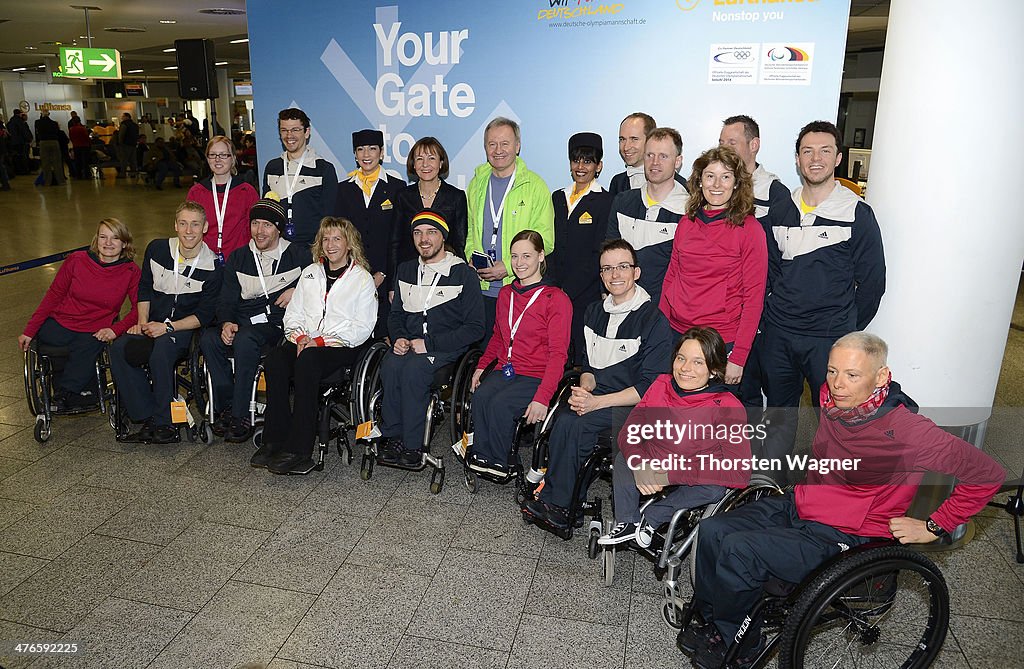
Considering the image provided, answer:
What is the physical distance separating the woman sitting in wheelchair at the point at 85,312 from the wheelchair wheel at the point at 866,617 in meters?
3.69

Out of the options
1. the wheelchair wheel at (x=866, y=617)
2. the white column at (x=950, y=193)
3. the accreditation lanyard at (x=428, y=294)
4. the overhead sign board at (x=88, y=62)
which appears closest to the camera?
the wheelchair wheel at (x=866, y=617)

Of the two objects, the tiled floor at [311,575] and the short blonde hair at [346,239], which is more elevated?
the short blonde hair at [346,239]

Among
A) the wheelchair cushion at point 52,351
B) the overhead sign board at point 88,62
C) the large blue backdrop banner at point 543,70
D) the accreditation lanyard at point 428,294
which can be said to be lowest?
the wheelchair cushion at point 52,351

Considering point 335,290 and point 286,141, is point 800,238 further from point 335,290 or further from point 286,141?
point 286,141

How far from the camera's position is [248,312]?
4.08 m

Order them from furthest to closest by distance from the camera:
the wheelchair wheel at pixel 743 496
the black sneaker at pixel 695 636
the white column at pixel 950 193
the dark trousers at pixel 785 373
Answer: the dark trousers at pixel 785 373, the white column at pixel 950 193, the wheelchair wheel at pixel 743 496, the black sneaker at pixel 695 636

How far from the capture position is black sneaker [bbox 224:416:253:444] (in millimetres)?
3963

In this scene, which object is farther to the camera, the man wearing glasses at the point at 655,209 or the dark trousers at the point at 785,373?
the man wearing glasses at the point at 655,209

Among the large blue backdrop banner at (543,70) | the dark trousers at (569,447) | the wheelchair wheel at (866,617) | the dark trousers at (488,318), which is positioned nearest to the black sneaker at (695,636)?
the wheelchair wheel at (866,617)

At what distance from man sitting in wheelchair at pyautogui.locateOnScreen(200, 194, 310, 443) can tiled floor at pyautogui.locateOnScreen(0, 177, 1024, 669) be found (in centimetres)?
24

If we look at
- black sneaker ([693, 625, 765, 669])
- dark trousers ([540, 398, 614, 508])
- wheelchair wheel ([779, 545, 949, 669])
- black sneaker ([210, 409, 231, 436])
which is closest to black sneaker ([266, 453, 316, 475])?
black sneaker ([210, 409, 231, 436])

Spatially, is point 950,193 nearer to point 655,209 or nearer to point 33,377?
point 655,209

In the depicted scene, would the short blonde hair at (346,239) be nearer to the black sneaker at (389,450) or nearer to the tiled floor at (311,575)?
the black sneaker at (389,450)

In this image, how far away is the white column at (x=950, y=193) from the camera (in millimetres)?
2766
